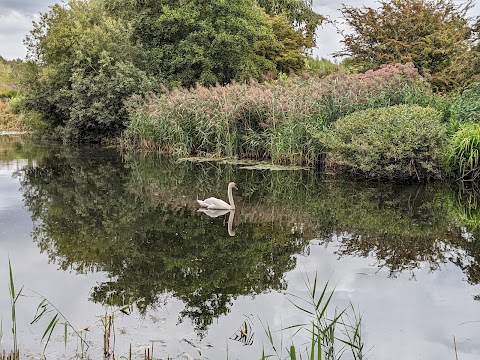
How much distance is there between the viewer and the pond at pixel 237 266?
4.56 m

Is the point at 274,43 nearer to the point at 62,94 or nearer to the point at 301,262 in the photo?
the point at 62,94

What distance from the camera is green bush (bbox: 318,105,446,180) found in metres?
11.8

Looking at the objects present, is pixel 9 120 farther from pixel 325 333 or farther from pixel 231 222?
pixel 325 333

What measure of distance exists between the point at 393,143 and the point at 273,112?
447 cm

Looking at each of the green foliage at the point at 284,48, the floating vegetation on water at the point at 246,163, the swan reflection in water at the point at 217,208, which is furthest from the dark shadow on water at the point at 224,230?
the green foliage at the point at 284,48

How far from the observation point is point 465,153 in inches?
471

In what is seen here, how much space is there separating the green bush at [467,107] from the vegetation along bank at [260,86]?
46 mm

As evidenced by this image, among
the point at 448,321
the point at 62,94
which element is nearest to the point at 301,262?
the point at 448,321

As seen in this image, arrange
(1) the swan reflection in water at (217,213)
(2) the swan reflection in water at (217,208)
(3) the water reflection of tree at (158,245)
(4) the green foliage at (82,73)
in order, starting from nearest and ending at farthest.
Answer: (3) the water reflection of tree at (158,245)
(1) the swan reflection in water at (217,213)
(2) the swan reflection in water at (217,208)
(4) the green foliage at (82,73)

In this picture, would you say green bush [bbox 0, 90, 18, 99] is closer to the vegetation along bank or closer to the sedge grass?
the vegetation along bank

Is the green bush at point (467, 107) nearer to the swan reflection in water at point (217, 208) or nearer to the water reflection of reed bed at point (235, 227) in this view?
the water reflection of reed bed at point (235, 227)

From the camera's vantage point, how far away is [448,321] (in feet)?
16.1

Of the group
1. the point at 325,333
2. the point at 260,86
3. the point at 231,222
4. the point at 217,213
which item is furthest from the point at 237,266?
the point at 260,86

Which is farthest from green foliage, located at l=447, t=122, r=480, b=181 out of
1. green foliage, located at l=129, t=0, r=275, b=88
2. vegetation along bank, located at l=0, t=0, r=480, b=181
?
green foliage, located at l=129, t=0, r=275, b=88
